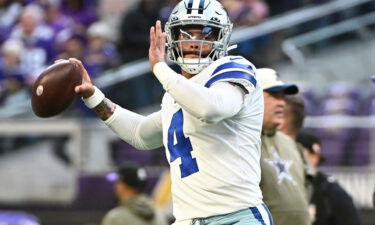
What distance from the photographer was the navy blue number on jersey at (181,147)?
4.56 meters

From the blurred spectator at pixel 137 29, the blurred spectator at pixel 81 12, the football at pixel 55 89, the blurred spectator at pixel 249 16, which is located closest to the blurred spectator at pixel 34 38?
the blurred spectator at pixel 81 12

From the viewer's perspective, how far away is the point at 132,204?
7508 millimetres

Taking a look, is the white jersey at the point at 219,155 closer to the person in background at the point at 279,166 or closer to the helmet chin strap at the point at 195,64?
the helmet chin strap at the point at 195,64

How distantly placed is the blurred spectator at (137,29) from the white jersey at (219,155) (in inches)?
298

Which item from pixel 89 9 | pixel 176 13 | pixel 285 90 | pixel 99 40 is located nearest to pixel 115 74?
pixel 99 40

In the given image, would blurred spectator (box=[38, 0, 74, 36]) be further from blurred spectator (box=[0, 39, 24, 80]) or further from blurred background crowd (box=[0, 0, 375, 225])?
blurred spectator (box=[0, 39, 24, 80])

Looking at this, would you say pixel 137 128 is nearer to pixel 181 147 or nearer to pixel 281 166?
pixel 181 147

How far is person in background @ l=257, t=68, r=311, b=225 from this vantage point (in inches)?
223

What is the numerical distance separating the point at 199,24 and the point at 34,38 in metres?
8.61

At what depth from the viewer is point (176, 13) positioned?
4.70 m

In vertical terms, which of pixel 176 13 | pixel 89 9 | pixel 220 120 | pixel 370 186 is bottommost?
pixel 370 186

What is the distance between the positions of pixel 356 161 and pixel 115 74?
2.80 m

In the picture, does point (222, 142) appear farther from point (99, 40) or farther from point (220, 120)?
point (99, 40)

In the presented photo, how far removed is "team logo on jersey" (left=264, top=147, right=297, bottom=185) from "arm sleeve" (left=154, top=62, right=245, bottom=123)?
1.39 metres
